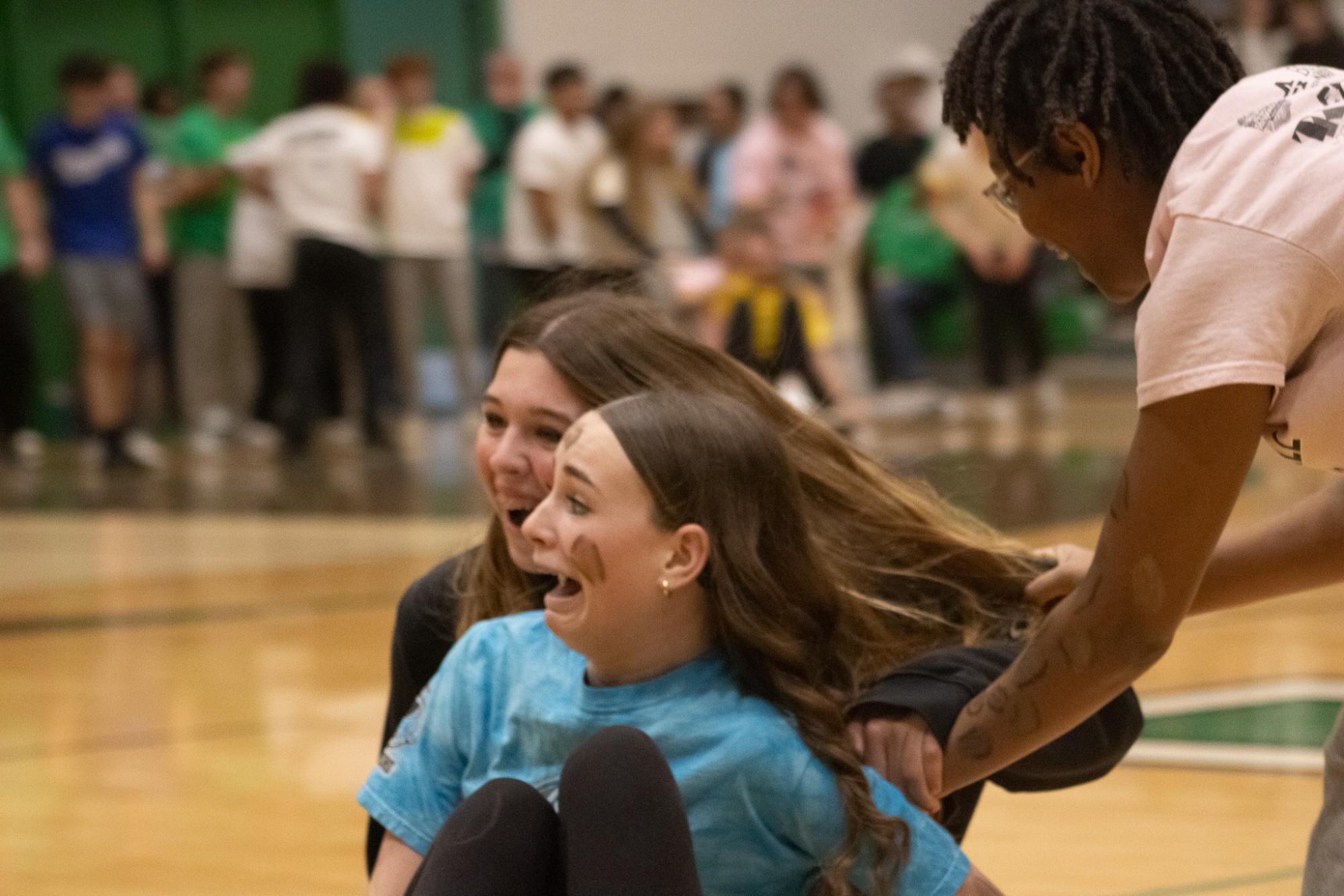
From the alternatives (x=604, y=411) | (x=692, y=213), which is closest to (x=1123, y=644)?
(x=604, y=411)

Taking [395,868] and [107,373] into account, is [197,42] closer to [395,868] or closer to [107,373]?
[107,373]

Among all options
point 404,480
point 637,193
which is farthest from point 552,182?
point 404,480

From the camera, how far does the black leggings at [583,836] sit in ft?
5.68

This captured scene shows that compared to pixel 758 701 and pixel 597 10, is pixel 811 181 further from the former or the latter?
pixel 758 701

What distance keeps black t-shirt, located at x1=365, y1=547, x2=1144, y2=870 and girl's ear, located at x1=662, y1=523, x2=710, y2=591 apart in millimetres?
204

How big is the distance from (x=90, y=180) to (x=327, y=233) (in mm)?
1071

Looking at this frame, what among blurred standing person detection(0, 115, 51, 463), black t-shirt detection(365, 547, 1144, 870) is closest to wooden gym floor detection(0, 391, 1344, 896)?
black t-shirt detection(365, 547, 1144, 870)

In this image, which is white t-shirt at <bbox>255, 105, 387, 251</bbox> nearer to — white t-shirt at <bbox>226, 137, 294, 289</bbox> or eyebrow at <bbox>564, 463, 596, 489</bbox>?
white t-shirt at <bbox>226, 137, 294, 289</bbox>

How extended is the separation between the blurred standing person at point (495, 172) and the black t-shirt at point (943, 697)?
24.7 ft

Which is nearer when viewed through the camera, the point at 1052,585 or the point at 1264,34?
the point at 1052,585

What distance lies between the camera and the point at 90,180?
8641 mm

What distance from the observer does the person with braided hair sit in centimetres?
147

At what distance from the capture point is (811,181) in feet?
31.9

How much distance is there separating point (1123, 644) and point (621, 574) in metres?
0.47
